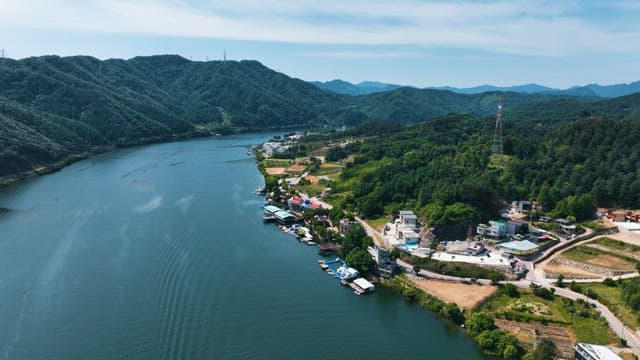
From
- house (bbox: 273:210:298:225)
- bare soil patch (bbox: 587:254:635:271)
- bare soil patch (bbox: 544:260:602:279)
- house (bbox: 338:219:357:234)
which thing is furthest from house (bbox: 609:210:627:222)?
house (bbox: 273:210:298:225)

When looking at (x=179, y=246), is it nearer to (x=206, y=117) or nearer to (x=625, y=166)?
(x=625, y=166)

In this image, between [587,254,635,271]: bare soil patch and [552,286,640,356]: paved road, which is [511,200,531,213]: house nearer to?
[587,254,635,271]: bare soil patch

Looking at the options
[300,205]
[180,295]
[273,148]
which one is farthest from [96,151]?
[180,295]

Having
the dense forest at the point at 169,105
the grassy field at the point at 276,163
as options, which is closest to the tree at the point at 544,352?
the dense forest at the point at 169,105

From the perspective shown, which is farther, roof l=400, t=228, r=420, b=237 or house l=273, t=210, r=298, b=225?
house l=273, t=210, r=298, b=225

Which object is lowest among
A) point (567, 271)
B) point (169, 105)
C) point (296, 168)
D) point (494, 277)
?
point (567, 271)

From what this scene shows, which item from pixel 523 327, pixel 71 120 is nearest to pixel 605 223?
pixel 523 327

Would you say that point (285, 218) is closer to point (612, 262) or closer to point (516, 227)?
point (516, 227)
